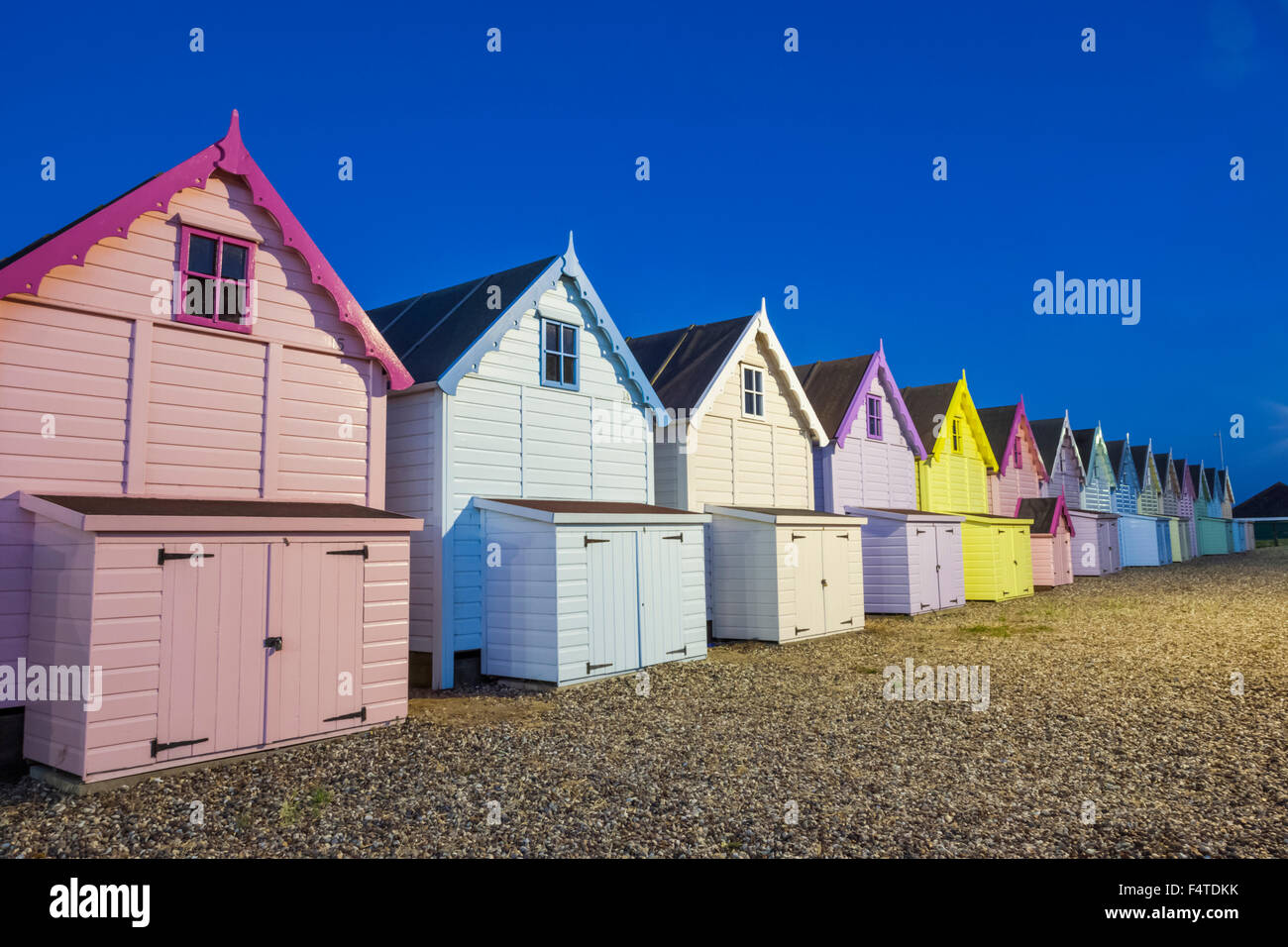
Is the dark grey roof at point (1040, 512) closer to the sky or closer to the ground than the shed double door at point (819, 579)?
closer to the sky

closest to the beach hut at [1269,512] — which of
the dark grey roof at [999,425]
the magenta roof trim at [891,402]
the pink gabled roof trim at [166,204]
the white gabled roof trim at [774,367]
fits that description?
the dark grey roof at [999,425]

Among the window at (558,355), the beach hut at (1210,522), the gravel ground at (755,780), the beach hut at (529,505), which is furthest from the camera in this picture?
the beach hut at (1210,522)

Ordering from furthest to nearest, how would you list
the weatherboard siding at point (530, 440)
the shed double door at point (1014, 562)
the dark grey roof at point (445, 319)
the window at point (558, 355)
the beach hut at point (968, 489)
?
the shed double door at point (1014, 562)
the beach hut at point (968, 489)
the window at point (558, 355)
the dark grey roof at point (445, 319)
the weatherboard siding at point (530, 440)

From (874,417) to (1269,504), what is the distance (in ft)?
304

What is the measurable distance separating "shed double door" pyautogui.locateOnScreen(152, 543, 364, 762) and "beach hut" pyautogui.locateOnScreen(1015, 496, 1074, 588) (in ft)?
86.0

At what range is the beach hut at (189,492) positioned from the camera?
7.55 metres

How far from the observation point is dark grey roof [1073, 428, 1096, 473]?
4303 cm

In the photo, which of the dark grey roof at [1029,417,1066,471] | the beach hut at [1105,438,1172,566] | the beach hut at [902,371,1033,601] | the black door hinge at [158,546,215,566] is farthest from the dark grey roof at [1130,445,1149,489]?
the black door hinge at [158,546,215,566]

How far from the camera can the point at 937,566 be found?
22.2 m

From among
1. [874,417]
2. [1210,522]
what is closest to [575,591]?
[874,417]

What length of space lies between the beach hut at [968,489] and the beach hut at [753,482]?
700cm

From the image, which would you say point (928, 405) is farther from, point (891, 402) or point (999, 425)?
point (999, 425)

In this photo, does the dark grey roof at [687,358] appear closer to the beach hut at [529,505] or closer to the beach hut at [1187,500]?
the beach hut at [529,505]

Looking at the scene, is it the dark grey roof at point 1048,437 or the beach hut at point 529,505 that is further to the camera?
the dark grey roof at point 1048,437
